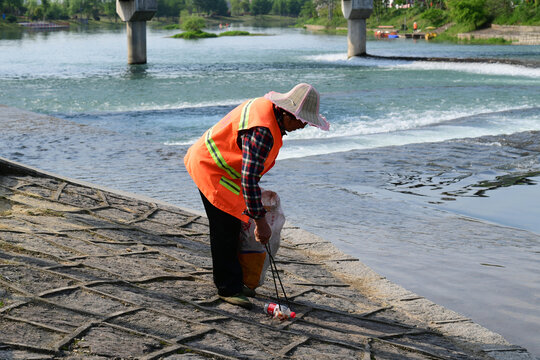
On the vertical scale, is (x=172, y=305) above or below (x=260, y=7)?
below

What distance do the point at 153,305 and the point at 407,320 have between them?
1691mm

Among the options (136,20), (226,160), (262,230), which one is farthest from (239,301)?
(136,20)

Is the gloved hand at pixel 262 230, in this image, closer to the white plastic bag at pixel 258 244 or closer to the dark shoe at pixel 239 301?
the white plastic bag at pixel 258 244

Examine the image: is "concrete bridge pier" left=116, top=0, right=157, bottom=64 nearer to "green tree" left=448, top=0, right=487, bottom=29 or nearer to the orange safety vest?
"green tree" left=448, top=0, right=487, bottom=29

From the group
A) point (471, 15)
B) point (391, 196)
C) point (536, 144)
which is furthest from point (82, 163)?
point (471, 15)

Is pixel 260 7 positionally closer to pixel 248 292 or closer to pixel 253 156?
pixel 248 292

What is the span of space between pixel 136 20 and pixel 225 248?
3848 centimetres

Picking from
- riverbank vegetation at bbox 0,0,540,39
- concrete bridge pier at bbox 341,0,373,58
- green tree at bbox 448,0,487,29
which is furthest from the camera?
riverbank vegetation at bbox 0,0,540,39

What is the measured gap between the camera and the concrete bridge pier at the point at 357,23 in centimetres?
4319

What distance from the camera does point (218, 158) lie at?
12.8 feet

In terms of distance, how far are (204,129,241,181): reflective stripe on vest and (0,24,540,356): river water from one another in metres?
2.10

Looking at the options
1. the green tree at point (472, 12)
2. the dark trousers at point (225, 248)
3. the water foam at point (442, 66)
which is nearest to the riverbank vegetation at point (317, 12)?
the green tree at point (472, 12)

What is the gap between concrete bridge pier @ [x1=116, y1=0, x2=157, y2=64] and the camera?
3966 centimetres

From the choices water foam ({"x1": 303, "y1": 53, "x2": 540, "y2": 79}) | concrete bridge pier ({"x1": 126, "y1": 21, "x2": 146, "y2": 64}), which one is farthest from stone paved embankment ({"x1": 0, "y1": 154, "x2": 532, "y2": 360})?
concrete bridge pier ({"x1": 126, "y1": 21, "x2": 146, "y2": 64})
